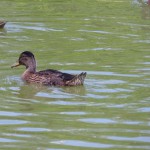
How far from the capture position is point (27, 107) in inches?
491

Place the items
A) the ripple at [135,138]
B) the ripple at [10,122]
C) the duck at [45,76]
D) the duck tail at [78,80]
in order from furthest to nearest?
the duck at [45,76], the duck tail at [78,80], the ripple at [10,122], the ripple at [135,138]

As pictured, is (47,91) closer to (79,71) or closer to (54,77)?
(54,77)

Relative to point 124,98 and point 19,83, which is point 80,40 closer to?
point 19,83

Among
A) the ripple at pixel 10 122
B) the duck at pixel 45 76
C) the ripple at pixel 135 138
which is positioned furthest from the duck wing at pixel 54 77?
the ripple at pixel 135 138

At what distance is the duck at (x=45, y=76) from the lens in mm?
13922

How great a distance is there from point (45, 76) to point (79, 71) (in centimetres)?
79

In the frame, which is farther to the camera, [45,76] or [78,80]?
[45,76]

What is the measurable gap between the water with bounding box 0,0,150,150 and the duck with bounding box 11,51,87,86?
0.12m

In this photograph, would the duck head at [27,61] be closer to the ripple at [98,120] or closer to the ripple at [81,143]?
the ripple at [98,120]

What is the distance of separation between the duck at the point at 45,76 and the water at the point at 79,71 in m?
0.12

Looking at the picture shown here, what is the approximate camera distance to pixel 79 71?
1490 cm

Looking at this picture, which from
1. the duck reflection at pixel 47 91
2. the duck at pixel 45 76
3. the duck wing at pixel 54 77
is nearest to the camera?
the duck reflection at pixel 47 91

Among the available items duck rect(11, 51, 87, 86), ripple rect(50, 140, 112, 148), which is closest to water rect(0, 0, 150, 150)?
ripple rect(50, 140, 112, 148)

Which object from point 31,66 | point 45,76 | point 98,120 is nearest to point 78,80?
point 45,76
